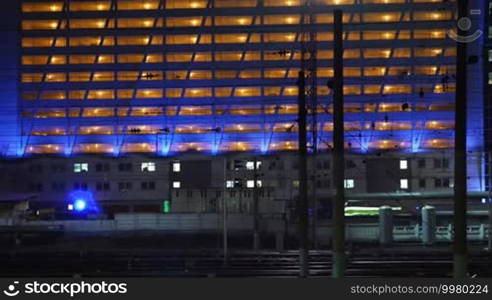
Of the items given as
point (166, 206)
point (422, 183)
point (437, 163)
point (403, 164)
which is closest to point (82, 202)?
point (166, 206)

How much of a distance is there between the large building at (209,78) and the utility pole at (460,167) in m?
47.1

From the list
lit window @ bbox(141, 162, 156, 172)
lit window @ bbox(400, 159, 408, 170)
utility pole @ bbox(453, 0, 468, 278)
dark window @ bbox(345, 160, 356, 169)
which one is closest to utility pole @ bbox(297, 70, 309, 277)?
utility pole @ bbox(453, 0, 468, 278)

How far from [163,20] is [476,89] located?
3079cm

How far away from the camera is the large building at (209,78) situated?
5616 centimetres

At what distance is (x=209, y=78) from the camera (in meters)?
57.3

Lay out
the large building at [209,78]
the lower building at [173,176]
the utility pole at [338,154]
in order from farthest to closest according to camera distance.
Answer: the large building at [209,78] → the lower building at [173,176] → the utility pole at [338,154]

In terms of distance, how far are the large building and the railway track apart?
1451 inches

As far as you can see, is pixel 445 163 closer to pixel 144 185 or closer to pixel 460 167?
pixel 144 185

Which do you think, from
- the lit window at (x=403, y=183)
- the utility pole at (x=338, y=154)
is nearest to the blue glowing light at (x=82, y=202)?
the lit window at (x=403, y=183)

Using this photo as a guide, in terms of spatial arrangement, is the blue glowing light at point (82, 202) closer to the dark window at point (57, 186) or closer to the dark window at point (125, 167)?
the dark window at point (57, 186)

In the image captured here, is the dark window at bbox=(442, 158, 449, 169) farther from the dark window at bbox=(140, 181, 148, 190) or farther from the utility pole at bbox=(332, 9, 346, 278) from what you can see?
the utility pole at bbox=(332, 9, 346, 278)

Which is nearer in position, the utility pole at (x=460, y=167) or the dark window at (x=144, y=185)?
the utility pole at (x=460, y=167)

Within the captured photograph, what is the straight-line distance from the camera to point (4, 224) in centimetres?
3353

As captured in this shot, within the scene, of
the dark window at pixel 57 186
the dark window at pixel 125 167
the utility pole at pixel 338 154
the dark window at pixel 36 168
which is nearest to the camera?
the utility pole at pixel 338 154
